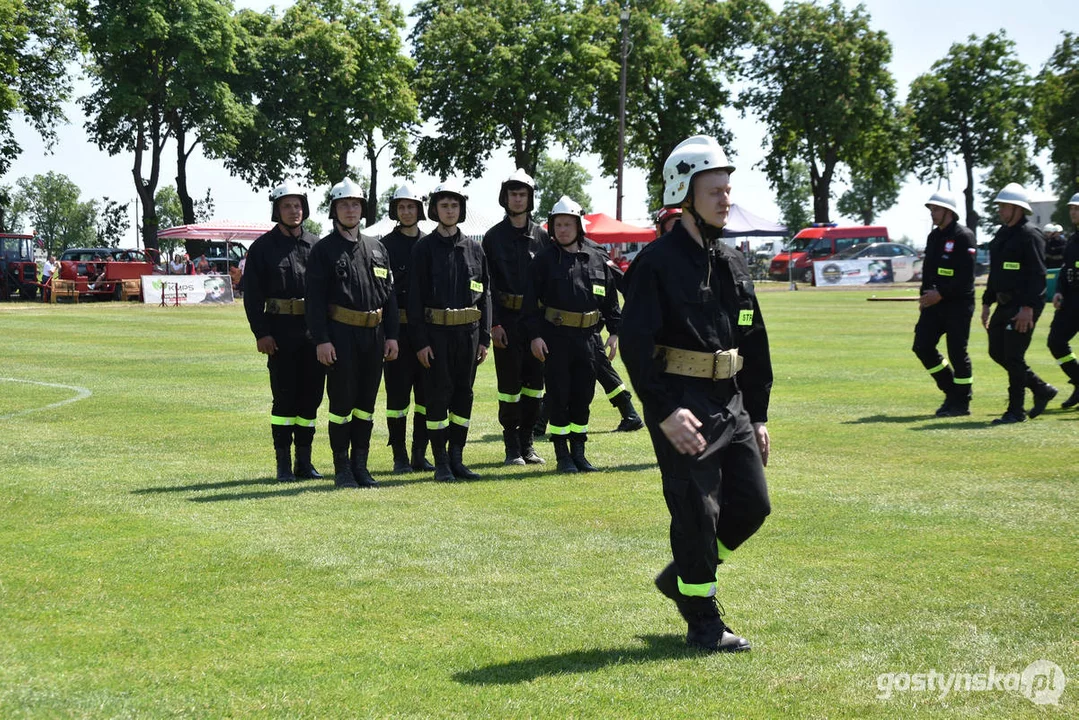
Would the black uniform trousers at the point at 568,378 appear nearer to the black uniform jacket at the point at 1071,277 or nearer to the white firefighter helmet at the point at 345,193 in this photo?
the white firefighter helmet at the point at 345,193

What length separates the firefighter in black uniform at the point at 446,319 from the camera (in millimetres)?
10516

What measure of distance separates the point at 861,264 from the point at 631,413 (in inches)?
1849

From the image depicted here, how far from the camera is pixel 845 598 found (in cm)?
634

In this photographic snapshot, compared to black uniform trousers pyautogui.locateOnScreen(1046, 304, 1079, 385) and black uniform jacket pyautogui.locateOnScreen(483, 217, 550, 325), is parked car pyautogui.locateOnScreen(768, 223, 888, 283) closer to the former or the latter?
black uniform trousers pyautogui.locateOnScreen(1046, 304, 1079, 385)

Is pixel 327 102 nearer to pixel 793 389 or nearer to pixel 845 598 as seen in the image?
pixel 793 389

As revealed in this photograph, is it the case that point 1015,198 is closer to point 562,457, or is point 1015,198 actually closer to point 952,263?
point 952,263

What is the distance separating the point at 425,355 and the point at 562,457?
145 centimetres

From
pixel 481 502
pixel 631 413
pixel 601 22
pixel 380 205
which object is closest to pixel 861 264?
pixel 601 22

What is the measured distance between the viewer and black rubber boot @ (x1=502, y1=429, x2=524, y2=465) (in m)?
11.3

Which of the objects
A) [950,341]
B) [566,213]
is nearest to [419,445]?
[566,213]

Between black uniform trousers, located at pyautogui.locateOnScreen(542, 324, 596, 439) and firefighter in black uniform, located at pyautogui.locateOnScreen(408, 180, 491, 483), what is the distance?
2.20ft

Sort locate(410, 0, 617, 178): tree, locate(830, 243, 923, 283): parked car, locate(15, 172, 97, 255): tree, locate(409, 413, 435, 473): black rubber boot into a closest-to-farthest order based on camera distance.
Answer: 1. locate(409, 413, 435, 473): black rubber boot
2. locate(830, 243, 923, 283): parked car
3. locate(410, 0, 617, 178): tree
4. locate(15, 172, 97, 255): tree

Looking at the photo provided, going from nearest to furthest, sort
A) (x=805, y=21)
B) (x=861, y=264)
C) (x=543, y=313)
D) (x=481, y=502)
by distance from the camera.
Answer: (x=481, y=502) < (x=543, y=313) < (x=861, y=264) < (x=805, y=21)

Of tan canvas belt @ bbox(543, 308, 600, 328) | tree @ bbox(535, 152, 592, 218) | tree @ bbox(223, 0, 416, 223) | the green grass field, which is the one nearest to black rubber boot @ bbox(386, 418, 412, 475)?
the green grass field
